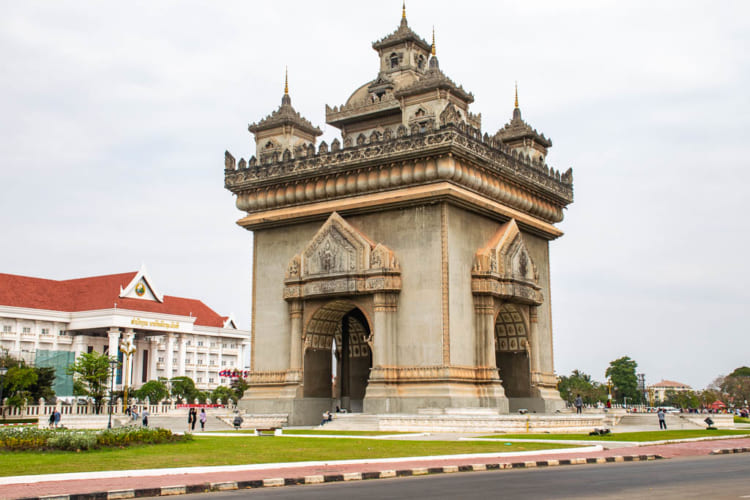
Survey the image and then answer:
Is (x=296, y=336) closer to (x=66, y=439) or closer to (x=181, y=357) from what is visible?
(x=66, y=439)

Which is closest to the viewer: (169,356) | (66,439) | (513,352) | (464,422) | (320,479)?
(320,479)

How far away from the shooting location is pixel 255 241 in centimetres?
3797

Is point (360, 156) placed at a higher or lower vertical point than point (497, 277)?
higher

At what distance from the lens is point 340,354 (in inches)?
1585

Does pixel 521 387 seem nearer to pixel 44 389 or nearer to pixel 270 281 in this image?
pixel 270 281

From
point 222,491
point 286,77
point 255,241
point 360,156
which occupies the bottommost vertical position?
point 222,491

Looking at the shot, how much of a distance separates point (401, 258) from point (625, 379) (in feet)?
284

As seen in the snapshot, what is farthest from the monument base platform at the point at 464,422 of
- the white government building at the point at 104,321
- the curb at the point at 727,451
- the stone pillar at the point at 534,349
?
the white government building at the point at 104,321

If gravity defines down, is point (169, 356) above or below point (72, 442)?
above

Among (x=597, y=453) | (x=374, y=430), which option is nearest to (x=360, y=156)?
(x=374, y=430)

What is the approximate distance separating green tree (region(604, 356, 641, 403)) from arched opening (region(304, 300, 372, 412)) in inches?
3088

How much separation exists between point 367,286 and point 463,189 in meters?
5.55

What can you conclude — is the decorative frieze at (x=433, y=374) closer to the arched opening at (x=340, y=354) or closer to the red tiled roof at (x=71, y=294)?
the arched opening at (x=340, y=354)

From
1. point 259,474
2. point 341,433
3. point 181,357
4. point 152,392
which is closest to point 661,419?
point 341,433
